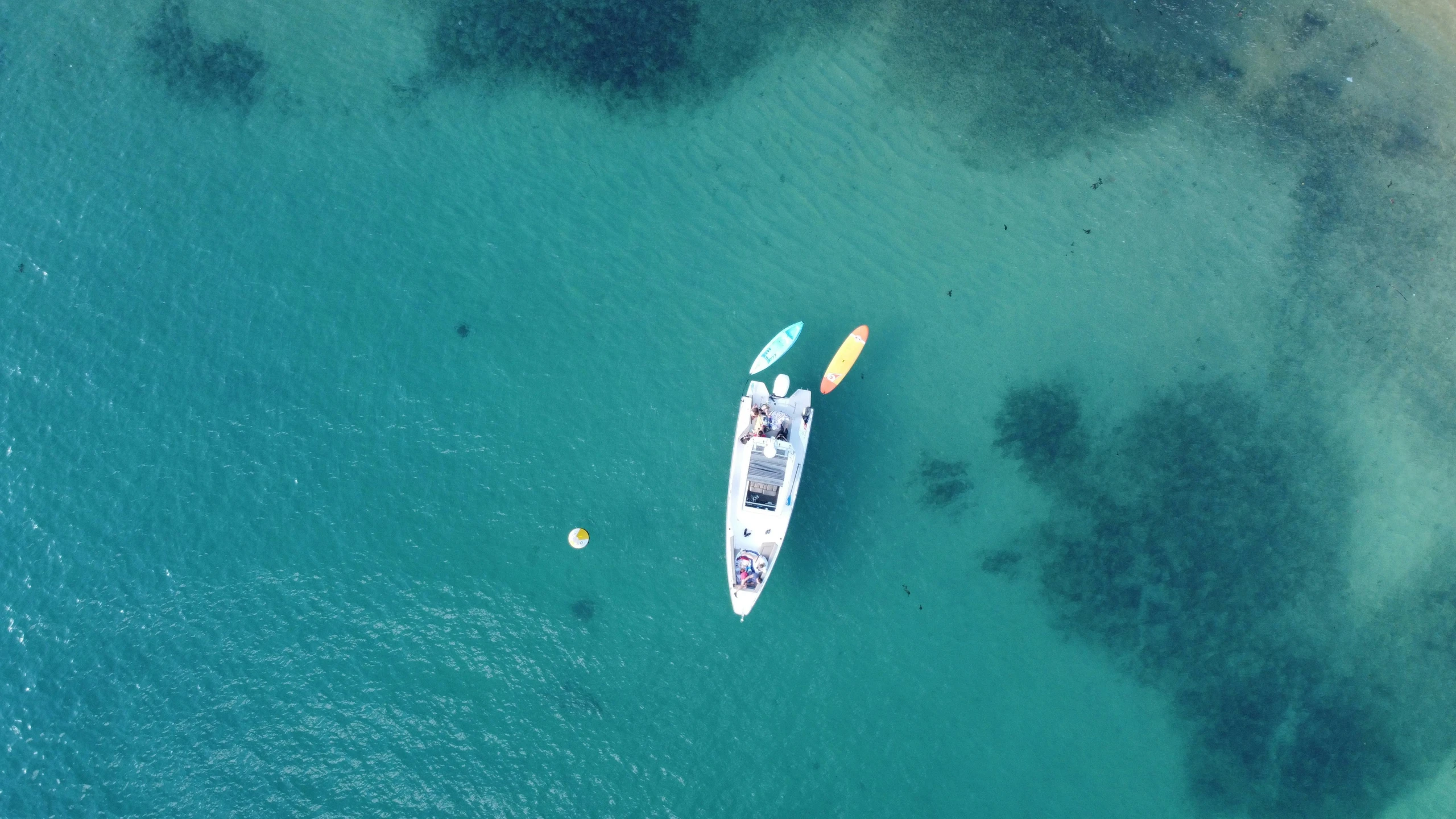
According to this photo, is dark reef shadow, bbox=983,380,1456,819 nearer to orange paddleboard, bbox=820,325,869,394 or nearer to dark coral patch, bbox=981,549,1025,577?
dark coral patch, bbox=981,549,1025,577

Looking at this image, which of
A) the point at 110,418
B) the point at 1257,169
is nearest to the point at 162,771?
the point at 110,418

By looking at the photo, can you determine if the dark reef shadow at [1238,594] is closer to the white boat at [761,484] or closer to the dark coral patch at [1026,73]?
the white boat at [761,484]

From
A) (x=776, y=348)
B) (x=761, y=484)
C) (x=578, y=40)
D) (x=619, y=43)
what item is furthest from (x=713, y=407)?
(x=578, y=40)

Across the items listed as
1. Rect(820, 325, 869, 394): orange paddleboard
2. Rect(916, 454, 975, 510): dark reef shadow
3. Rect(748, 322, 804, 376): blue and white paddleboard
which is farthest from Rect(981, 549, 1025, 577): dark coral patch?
Rect(748, 322, 804, 376): blue and white paddleboard

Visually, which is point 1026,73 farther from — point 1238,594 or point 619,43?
point 1238,594

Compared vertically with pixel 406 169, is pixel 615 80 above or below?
above

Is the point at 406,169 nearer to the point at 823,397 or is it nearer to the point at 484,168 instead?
the point at 484,168
